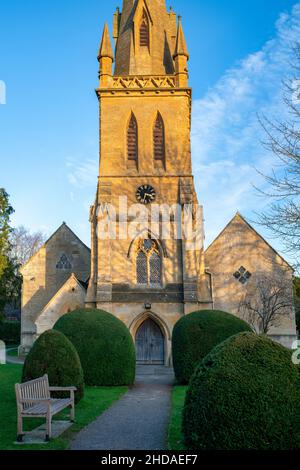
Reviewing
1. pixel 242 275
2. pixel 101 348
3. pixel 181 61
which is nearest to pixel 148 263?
pixel 242 275

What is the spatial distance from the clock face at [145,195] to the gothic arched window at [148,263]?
243 cm

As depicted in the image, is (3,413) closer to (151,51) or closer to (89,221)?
(89,221)

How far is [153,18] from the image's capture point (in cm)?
3152

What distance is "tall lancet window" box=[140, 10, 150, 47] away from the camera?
101 feet

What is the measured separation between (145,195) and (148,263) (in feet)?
13.8

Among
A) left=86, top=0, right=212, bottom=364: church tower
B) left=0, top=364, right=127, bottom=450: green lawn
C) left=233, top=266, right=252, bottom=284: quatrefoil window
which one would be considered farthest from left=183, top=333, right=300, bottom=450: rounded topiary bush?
left=233, top=266, right=252, bottom=284: quatrefoil window

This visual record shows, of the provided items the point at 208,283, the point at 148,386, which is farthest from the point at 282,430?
the point at 208,283

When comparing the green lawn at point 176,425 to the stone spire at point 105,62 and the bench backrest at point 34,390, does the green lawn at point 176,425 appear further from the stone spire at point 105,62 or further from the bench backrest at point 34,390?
the stone spire at point 105,62

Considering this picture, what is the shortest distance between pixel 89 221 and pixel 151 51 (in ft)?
42.6

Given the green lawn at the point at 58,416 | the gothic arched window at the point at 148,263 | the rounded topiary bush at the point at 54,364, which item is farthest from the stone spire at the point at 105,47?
the rounded topiary bush at the point at 54,364

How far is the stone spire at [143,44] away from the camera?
30047 millimetres

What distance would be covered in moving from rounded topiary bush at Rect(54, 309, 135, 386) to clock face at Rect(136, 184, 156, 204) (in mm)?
10360
